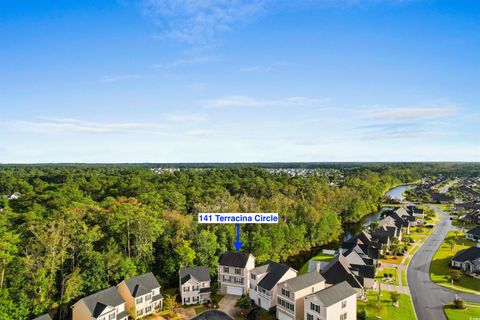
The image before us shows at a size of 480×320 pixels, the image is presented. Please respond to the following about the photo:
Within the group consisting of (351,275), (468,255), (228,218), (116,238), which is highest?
(228,218)

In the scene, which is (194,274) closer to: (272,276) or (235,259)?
(235,259)

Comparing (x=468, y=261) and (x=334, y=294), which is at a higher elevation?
(x=334, y=294)

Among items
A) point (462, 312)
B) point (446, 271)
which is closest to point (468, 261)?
point (446, 271)

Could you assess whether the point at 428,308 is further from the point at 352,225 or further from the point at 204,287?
the point at 352,225

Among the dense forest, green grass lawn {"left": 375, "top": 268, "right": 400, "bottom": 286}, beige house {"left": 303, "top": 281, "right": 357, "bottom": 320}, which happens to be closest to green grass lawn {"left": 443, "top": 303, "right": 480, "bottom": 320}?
green grass lawn {"left": 375, "top": 268, "right": 400, "bottom": 286}

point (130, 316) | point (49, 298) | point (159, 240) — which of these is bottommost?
point (130, 316)

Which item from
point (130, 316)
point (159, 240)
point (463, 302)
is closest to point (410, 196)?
point (463, 302)

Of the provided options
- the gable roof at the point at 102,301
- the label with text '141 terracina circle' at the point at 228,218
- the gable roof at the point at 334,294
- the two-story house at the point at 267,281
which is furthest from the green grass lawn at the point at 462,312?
the gable roof at the point at 102,301
